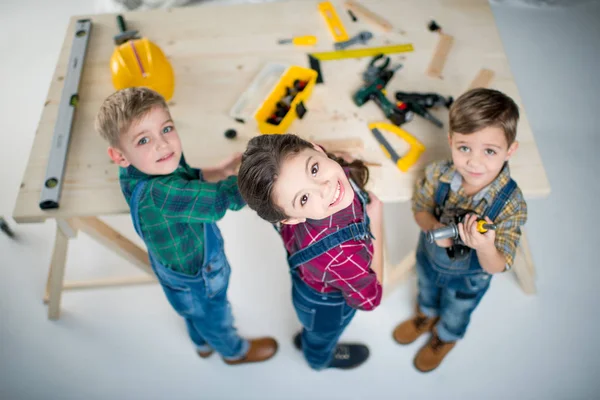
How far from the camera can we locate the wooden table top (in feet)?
6.09

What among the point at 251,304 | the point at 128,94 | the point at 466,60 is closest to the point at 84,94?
the point at 128,94

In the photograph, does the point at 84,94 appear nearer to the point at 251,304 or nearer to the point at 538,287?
the point at 251,304

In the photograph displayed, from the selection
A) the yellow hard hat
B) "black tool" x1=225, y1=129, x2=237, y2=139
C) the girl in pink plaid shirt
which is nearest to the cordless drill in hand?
the girl in pink plaid shirt

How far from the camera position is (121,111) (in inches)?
59.5

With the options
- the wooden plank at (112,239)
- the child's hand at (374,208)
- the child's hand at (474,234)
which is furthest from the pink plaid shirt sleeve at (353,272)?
the wooden plank at (112,239)

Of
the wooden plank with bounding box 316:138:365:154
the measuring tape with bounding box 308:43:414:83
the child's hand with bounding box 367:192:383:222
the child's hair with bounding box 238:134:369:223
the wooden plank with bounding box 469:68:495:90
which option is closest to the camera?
the child's hair with bounding box 238:134:369:223

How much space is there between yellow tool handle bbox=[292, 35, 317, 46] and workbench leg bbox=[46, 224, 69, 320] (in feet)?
4.36

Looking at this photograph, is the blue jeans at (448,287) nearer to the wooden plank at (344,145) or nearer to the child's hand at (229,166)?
the wooden plank at (344,145)

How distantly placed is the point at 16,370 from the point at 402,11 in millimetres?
2508

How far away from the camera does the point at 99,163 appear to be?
1921 mm

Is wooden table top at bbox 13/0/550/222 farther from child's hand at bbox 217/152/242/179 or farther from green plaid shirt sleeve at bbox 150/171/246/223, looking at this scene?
green plaid shirt sleeve at bbox 150/171/246/223

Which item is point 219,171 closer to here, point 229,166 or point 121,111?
point 229,166

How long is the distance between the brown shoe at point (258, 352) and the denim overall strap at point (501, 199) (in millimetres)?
1257

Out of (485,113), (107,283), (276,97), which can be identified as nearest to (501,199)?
(485,113)
